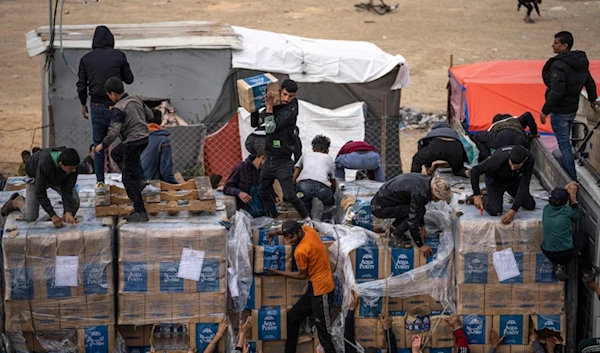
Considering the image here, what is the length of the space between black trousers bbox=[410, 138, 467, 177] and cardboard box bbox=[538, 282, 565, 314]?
1.80 metres

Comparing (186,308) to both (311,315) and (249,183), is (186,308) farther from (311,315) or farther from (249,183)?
(249,183)

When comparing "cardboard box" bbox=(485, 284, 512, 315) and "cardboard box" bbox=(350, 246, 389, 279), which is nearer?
"cardboard box" bbox=(485, 284, 512, 315)

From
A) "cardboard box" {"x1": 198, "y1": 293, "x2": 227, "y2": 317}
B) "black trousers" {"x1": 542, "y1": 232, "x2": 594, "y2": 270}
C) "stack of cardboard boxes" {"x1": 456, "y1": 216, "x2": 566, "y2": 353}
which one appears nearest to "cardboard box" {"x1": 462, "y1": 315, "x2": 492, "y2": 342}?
"stack of cardboard boxes" {"x1": 456, "y1": 216, "x2": 566, "y2": 353}

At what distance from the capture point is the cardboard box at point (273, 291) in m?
9.39

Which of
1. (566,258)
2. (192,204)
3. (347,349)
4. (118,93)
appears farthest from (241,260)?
(566,258)

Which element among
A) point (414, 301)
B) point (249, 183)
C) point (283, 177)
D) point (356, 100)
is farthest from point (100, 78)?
point (356, 100)

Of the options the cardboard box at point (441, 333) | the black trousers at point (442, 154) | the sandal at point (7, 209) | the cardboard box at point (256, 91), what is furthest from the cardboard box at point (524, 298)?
the sandal at point (7, 209)

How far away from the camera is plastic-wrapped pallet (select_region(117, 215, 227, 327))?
29.5 feet

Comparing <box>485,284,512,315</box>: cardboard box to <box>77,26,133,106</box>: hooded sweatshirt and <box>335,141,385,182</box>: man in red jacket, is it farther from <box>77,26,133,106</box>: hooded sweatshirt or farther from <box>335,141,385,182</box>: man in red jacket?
<box>77,26,133,106</box>: hooded sweatshirt

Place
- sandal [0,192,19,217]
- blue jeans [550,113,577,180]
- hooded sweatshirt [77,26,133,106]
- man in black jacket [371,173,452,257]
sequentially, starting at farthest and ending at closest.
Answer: hooded sweatshirt [77,26,133,106], blue jeans [550,113,577,180], sandal [0,192,19,217], man in black jacket [371,173,452,257]

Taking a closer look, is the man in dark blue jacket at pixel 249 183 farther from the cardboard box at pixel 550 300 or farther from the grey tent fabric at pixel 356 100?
the grey tent fabric at pixel 356 100

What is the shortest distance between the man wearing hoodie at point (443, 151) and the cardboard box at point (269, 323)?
2.25 metres

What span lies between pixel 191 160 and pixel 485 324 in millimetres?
6290

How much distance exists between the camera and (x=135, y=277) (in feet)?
29.6
